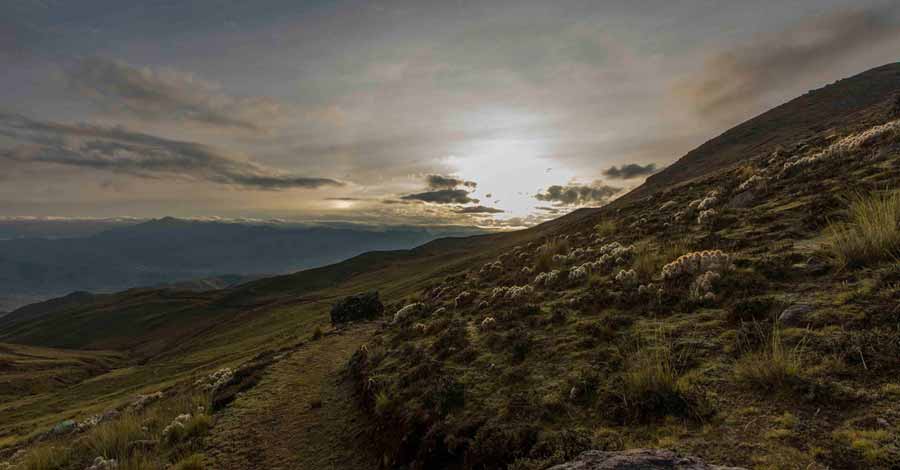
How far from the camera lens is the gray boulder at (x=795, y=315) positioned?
851 centimetres

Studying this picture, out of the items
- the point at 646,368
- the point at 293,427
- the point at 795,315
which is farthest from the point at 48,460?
the point at 795,315

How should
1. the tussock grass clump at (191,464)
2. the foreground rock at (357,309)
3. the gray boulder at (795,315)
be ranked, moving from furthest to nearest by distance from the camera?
the foreground rock at (357,309)
the tussock grass clump at (191,464)
the gray boulder at (795,315)

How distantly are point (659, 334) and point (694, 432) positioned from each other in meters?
4.11

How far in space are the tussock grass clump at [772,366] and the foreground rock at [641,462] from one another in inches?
115

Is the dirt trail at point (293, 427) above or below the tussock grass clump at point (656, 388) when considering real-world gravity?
below

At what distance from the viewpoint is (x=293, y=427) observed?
14.0 meters

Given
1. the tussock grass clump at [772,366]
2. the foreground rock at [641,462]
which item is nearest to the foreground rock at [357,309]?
the tussock grass clump at [772,366]

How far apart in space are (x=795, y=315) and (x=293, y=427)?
50.8 feet

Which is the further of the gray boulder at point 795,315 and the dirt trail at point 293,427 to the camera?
the dirt trail at point 293,427

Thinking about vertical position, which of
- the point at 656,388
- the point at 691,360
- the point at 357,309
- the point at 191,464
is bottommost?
the point at 357,309

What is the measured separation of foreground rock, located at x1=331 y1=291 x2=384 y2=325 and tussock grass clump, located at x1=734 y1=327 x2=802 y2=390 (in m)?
34.7

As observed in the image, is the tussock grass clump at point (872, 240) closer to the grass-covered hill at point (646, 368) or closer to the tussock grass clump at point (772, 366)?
the grass-covered hill at point (646, 368)

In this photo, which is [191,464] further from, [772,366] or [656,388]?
[772,366]

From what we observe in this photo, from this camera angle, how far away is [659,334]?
1041 centimetres
